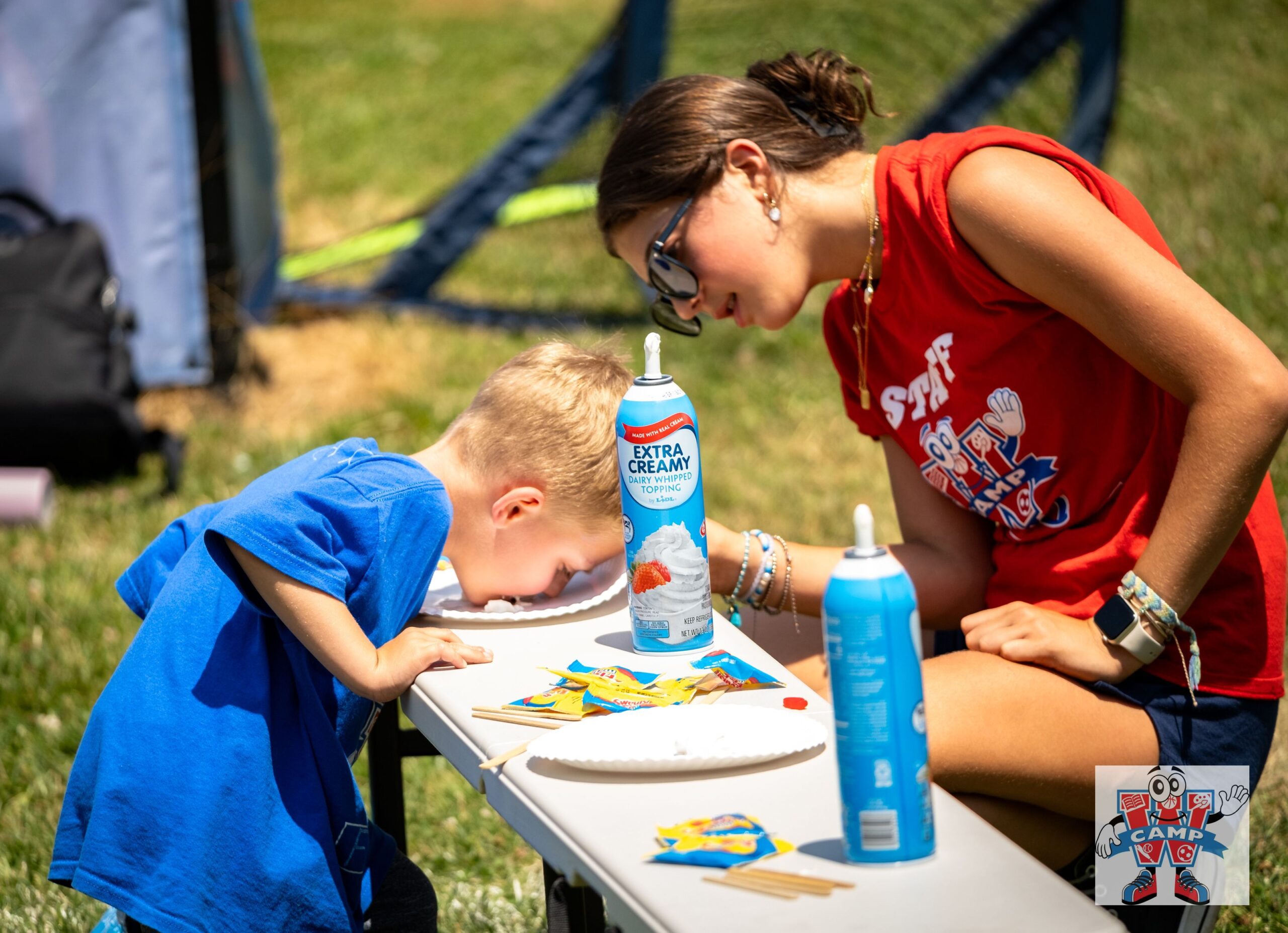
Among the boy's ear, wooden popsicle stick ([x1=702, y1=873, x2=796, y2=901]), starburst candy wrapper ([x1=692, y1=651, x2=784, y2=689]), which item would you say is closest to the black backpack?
the boy's ear

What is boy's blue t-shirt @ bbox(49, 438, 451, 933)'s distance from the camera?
1951 mm

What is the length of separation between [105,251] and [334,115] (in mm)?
7033

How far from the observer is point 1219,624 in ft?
6.65

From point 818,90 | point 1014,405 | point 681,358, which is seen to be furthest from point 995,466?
point 681,358

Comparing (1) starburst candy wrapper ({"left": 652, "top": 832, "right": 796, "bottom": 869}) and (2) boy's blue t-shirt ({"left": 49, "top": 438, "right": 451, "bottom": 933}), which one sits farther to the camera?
(2) boy's blue t-shirt ({"left": 49, "top": 438, "right": 451, "bottom": 933})

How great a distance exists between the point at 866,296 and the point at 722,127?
1.26 feet

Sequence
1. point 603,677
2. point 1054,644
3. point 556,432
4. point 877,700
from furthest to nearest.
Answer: point 556,432, point 1054,644, point 603,677, point 877,700

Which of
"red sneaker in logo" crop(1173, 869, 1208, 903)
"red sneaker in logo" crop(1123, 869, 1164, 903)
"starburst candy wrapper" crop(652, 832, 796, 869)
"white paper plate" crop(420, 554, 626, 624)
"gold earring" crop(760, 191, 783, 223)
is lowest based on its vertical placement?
"red sneaker in logo" crop(1123, 869, 1164, 903)

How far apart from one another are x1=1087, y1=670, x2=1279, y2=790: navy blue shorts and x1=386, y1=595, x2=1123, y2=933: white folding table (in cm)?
58

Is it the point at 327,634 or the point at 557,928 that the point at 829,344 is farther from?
the point at 557,928

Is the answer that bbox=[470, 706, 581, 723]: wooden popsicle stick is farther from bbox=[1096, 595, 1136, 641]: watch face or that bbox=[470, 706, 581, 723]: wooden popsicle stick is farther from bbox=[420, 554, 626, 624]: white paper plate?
bbox=[1096, 595, 1136, 641]: watch face

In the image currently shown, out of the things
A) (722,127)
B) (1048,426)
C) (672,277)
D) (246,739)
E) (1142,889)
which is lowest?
(1142,889)

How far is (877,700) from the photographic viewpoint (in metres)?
1.28

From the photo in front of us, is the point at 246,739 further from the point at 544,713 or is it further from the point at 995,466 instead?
the point at 995,466
